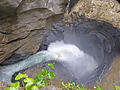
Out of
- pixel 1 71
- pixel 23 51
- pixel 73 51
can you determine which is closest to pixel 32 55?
pixel 23 51

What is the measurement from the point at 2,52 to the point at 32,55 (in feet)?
5.22

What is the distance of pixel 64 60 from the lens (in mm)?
5418

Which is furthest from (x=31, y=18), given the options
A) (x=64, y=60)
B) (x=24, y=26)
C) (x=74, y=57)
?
(x=74, y=57)

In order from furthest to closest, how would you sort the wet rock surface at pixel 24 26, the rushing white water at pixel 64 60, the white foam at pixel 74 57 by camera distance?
the white foam at pixel 74 57
the rushing white water at pixel 64 60
the wet rock surface at pixel 24 26

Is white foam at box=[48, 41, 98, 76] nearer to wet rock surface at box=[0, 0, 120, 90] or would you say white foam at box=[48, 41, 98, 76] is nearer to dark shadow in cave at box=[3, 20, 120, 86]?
dark shadow in cave at box=[3, 20, 120, 86]

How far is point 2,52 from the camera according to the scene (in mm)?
3803

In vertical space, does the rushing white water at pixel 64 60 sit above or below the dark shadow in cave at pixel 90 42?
below

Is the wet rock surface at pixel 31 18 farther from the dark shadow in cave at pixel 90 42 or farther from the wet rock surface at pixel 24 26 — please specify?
the dark shadow in cave at pixel 90 42

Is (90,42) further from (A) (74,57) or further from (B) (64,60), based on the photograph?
(B) (64,60)

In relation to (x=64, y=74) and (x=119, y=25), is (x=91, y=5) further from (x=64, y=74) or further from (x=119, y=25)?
(x=64, y=74)

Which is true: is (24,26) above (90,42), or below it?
above

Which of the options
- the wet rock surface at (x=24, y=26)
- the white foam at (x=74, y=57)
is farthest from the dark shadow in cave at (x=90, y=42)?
the wet rock surface at (x=24, y=26)

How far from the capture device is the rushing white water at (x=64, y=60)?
4.57m

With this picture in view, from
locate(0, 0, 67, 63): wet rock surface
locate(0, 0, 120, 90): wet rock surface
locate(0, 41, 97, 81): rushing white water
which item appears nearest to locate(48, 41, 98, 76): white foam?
locate(0, 41, 97, 81): rushing white water
